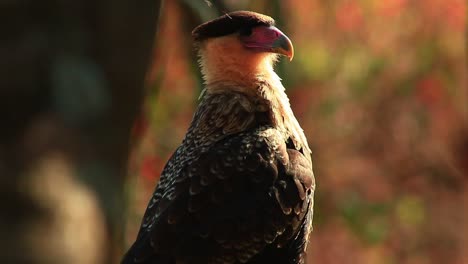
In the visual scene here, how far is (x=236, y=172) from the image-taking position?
460cm

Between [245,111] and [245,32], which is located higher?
[245,32]

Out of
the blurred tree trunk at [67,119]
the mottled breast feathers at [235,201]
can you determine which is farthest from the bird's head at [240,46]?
the blurred tree trunk at [67,119]

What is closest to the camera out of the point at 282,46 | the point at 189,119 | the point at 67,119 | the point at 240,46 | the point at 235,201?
the point at 235,201

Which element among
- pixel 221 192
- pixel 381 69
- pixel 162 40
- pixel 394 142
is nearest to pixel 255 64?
pixel 221 192

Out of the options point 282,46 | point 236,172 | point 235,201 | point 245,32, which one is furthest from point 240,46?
point 235,201

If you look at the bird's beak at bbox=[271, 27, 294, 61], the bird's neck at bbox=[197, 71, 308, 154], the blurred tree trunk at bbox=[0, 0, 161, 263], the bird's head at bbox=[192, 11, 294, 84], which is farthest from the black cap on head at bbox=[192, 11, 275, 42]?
the blurred tree trunk at bbox=[0, 0, 161, 263]

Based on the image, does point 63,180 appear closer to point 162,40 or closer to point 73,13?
point 73,13

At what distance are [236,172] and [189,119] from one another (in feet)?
24.6

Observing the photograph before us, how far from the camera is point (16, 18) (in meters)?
7.49

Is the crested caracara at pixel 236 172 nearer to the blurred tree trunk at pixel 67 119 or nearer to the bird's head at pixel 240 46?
the bird's head at pixel 240 46

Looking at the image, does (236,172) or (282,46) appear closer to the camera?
(236,172)

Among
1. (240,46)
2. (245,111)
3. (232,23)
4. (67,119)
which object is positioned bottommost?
(67,119)

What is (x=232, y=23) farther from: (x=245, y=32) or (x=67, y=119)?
(x=67, y=119)

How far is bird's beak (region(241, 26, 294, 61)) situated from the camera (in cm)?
488
